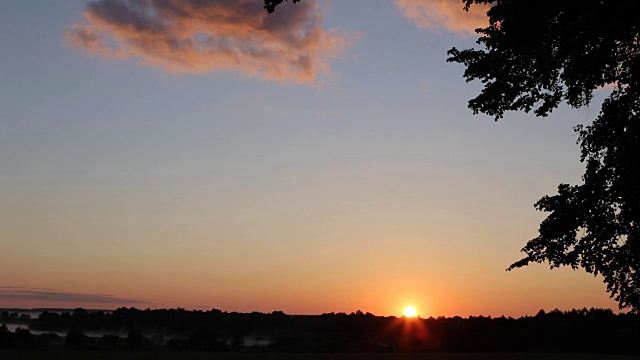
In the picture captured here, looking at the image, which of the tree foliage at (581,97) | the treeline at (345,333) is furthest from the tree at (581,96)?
the treeline at (345,333)

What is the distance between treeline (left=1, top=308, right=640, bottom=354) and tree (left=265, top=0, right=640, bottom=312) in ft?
122

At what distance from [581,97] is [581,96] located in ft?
0.09

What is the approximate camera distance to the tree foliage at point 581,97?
15.5 meters

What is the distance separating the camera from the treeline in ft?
181

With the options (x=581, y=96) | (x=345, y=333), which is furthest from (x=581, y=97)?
(x=345, y=333)

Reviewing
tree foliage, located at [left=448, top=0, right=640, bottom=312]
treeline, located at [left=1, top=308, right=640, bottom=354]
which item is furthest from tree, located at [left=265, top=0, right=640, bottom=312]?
treeline, located at [left=1, top=308, right=640, bottom=354]

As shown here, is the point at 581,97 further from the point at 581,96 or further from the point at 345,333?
the point at 345,333

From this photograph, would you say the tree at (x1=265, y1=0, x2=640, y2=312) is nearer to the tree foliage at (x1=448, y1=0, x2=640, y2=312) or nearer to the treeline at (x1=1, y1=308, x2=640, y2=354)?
the tree foliage at (x1=448, y1=0, x2=640, y2=312)

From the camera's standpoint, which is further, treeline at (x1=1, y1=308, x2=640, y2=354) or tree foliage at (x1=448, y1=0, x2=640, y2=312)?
treeline at (x1=1, y1=308, x2=640, y2=354)

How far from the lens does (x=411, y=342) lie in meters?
61.0

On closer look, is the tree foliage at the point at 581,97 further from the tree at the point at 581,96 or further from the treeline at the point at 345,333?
the treeline at the point at 345,333

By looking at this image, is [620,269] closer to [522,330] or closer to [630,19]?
[630,19]

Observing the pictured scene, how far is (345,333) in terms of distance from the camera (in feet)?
225

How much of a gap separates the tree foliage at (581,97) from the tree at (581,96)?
2cm
